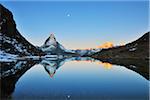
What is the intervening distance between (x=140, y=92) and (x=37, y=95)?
6.19 metres

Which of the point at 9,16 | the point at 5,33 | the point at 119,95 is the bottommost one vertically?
the point at 119,95

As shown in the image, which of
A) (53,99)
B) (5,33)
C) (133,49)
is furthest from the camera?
(133,49)

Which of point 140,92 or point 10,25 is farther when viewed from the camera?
point 10,25

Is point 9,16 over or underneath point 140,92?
over

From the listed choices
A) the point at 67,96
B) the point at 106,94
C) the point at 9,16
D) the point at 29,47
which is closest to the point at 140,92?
Answer: the point at 106,94

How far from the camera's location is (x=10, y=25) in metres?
128

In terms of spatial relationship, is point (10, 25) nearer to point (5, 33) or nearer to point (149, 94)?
point (5, 33)

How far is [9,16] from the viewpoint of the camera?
131625 millimetres

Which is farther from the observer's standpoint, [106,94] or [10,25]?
[10,25]

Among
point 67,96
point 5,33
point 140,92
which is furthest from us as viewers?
point 5,33

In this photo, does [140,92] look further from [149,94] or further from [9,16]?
[9,16]

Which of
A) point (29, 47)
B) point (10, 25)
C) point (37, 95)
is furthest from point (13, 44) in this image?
point (37, 95)

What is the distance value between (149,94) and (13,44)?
107 m

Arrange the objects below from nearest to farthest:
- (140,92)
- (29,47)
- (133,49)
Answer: (140,92) → (29,47) → (133,49)
